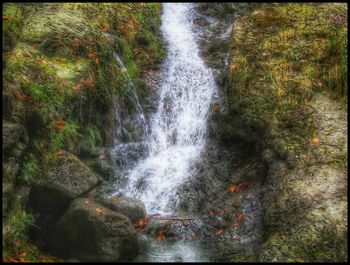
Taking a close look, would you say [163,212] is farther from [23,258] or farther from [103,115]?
[23,258]

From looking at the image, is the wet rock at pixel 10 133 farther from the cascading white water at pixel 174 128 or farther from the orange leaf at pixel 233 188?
the orange leaf at pixel 233 188

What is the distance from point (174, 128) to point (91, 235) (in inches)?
136

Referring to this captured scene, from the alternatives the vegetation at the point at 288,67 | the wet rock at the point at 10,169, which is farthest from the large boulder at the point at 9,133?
the vegetation at the point at 288,67

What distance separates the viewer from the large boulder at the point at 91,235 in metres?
5.27

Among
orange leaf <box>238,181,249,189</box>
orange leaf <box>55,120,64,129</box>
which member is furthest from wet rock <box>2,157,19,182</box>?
orange leaf <box>238,181,249,189</box>

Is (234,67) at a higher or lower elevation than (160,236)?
higher

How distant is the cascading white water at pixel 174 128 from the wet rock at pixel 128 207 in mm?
498

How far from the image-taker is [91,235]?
5297 millimetres

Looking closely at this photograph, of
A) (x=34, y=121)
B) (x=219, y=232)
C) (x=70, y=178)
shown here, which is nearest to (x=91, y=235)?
(x=70, y=178)

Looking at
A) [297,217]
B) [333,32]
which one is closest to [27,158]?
[297,217]

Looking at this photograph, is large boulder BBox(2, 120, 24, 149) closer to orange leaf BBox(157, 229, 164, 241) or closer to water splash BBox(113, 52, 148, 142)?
orange leaf BBox(157, 229, 164, 241)

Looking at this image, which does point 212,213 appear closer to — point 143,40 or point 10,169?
point 10,169

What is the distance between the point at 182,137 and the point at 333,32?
344 centimetres

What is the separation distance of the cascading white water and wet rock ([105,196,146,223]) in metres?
0.50
